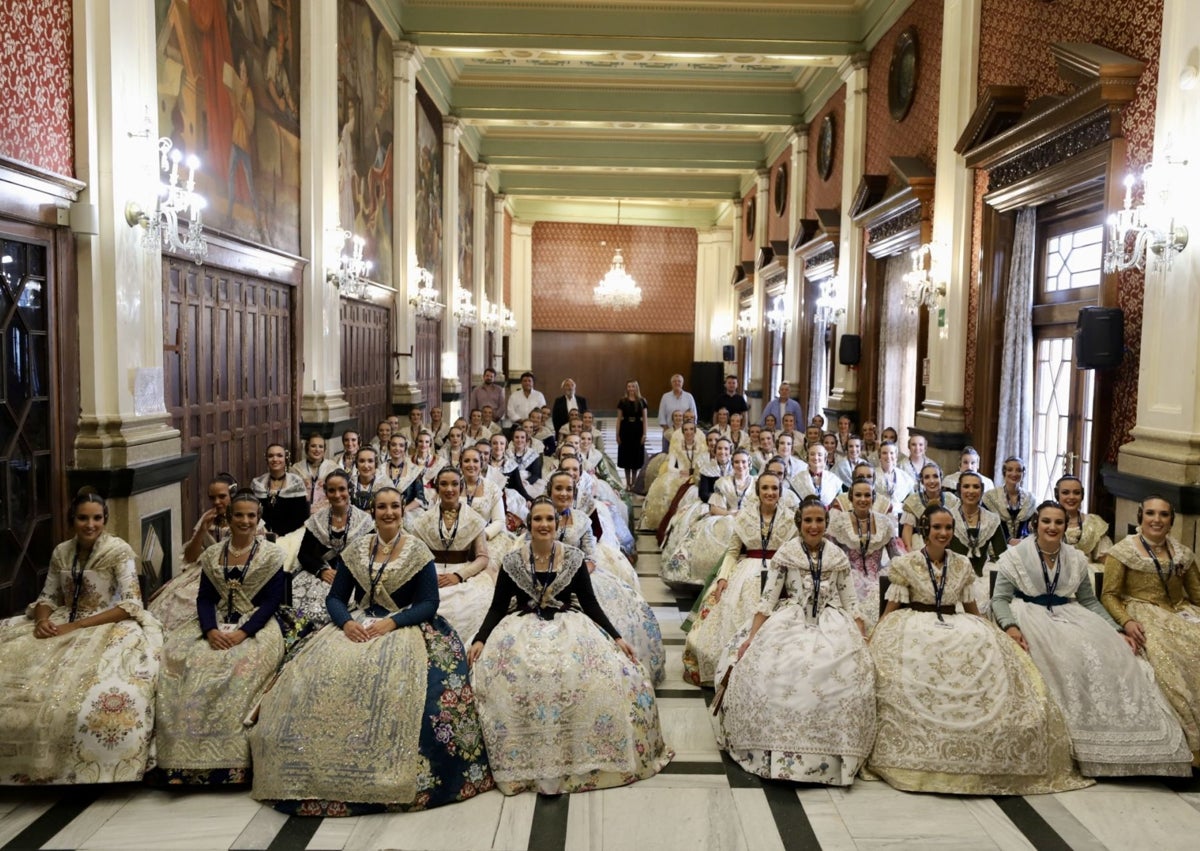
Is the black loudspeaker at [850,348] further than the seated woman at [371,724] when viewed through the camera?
Yes

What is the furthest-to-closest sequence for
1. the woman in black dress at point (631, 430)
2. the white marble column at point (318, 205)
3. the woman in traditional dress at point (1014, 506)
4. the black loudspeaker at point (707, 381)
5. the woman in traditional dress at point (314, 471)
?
1. the black loudspeaker at point (707, 381)
2. the woman in black dress at point (631, 430)
3. the white marble column at point (318, 205)
4. the woman in traditional dress at point (314, 471)
5. the woman in traditional dress at point (1014, 506)

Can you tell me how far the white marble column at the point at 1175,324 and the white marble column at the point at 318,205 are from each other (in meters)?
7.52

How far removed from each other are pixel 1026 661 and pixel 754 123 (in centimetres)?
1397

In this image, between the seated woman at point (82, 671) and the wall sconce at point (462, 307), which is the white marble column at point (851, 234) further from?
the seated woman at point (82, 671)

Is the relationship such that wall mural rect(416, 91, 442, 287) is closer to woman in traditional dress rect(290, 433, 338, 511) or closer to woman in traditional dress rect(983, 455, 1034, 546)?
woman in traditional dress rect(290, 433, 338, 511)

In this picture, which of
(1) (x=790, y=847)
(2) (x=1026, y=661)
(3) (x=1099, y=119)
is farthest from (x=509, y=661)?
(3) (x=1099, y=119)

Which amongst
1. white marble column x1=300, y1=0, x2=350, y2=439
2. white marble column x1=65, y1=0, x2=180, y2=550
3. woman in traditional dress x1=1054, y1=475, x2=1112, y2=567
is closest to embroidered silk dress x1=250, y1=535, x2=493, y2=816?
white marble column x1=65, y1=0, x2=180, y2=550

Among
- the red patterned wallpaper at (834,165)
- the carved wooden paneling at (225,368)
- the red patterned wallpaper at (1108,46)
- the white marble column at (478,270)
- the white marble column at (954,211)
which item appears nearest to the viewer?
the red patterned wallpaper at (1108,46)

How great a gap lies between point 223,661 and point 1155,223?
588cm

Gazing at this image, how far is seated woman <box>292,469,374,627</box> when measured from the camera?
582 cm

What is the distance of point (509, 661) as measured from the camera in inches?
185

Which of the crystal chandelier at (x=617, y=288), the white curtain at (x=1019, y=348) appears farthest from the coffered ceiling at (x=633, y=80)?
the white curtain at (x=1019, y=348)

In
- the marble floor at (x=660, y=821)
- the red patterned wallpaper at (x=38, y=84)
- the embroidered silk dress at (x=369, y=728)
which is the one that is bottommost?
the marble floor at (x=660, y=821)

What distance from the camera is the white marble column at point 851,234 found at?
13453 millimetres
